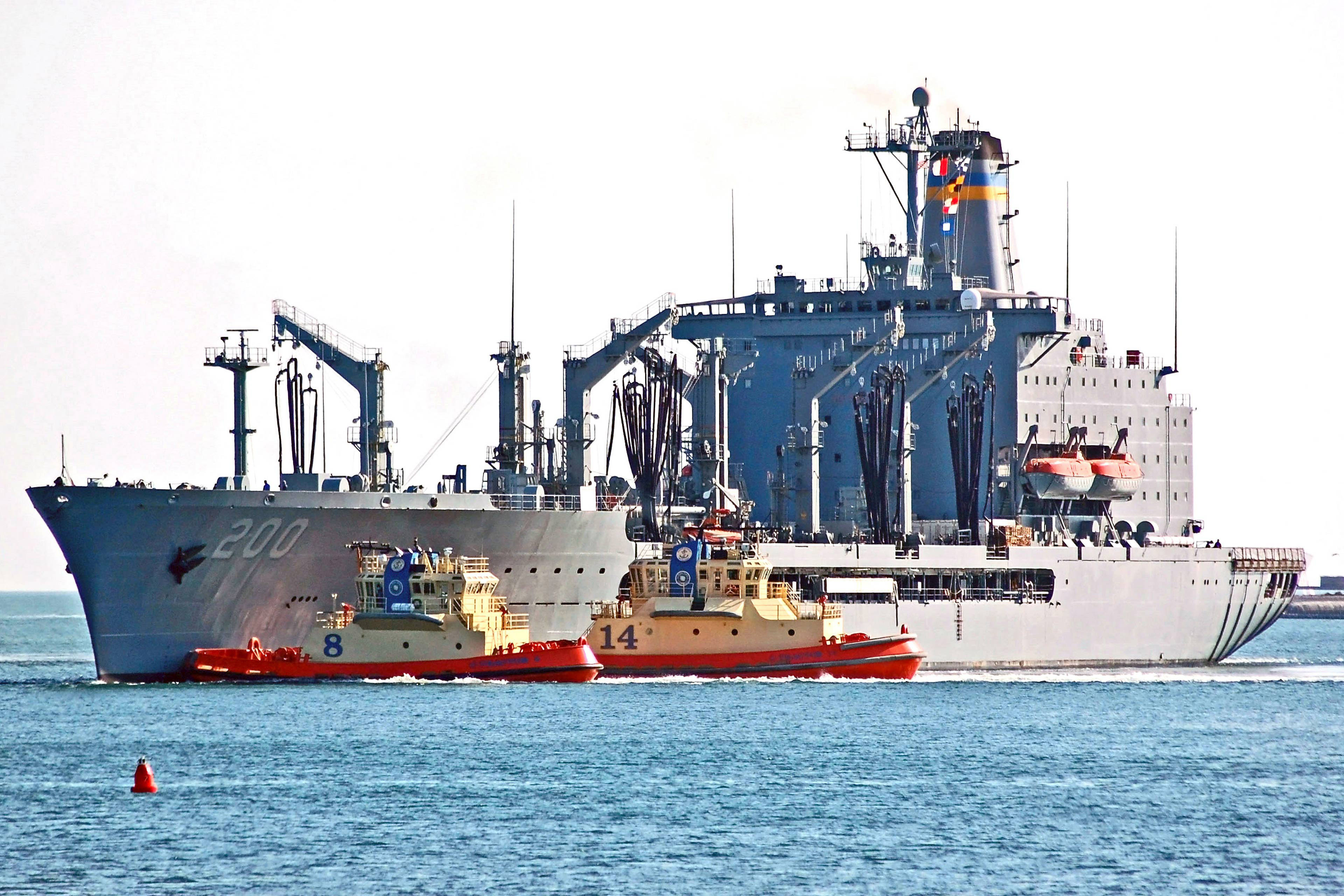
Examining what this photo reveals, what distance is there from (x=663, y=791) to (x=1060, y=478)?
31.5 m

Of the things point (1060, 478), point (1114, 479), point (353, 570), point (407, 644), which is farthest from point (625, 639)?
point (1114, 479)

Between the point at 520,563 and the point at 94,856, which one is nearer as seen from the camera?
the point at 94,856

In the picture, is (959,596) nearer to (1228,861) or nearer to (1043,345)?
(1043,345)

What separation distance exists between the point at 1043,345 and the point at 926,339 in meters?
3.45

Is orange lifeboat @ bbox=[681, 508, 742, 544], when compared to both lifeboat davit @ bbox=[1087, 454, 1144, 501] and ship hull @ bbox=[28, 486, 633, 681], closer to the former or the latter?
ship hull @ bbox=[28, 486, 633, 681]

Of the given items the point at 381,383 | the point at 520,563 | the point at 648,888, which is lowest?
the point at 648,888

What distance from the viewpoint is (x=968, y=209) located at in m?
74.9

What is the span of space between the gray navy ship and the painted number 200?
2.29 metres

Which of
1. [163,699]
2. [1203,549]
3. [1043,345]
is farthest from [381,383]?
[1203,549]

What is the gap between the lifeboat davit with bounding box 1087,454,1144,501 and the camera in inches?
2717

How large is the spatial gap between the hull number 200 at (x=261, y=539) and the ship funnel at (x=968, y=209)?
28582 millimetres

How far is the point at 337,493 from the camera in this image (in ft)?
174

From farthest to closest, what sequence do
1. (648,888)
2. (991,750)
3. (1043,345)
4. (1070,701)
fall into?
(1043,345), (1070,701), (991,750), (648,888)

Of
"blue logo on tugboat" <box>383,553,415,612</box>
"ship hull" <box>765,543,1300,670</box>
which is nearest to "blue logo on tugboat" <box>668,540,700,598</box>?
"ship hull" <box>765,543,1300,670</box>
